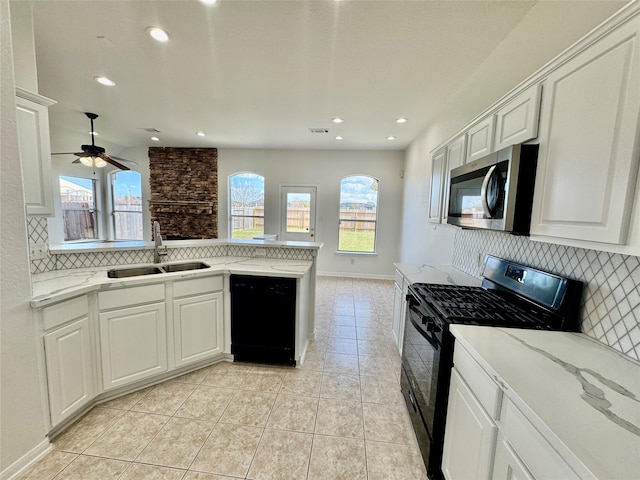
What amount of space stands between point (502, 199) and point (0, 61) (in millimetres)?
2742

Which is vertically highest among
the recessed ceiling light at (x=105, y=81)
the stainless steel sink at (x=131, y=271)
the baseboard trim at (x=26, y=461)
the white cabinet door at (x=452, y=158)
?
the recessed ceiling light at (x=105, y=81)

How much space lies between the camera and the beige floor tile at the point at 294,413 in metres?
1.88

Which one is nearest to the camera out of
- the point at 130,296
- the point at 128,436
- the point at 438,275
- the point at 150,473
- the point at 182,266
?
the point at 150,473

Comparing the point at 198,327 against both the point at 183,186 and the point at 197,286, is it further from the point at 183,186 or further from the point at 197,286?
the point at 183,186

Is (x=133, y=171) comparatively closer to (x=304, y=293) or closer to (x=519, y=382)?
(x=304, y=293)

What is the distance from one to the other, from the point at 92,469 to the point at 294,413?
122cm

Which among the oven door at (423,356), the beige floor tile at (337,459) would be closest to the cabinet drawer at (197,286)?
the beige floor tile at (337,459)

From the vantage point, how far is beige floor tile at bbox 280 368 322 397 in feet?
7.40

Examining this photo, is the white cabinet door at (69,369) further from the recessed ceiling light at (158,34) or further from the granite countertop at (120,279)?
the recessed ceiling light at (158,34)

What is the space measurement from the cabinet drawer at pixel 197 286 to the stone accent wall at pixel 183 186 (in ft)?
14.0

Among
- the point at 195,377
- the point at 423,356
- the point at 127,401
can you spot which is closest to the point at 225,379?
the point at 195,377

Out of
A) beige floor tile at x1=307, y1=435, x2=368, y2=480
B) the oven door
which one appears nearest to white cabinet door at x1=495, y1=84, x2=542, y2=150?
the oven door

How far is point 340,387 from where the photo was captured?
7.68 ft

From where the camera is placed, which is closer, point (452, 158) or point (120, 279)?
point (120, 279)
